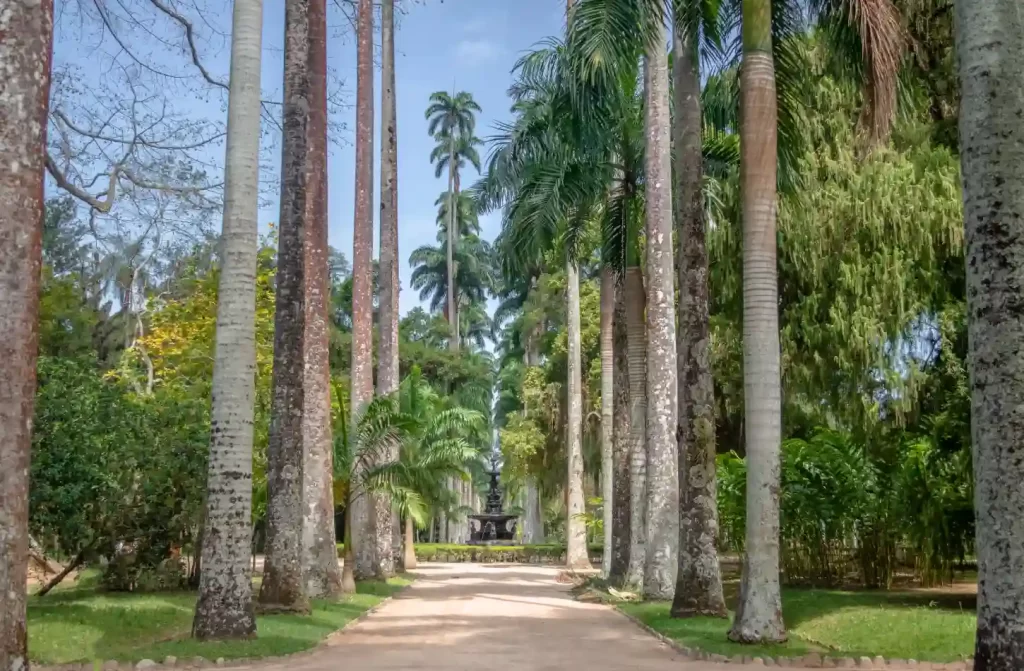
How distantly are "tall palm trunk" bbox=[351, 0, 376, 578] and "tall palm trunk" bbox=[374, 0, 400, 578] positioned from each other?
6.30ft

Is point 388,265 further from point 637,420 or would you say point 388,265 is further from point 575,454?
point 575,454

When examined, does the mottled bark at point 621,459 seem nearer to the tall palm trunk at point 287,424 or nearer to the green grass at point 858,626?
the green grass at point 858,626

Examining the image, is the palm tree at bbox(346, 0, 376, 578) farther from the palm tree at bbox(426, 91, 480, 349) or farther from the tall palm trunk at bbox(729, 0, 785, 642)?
the palm tree at bbox(426, 91, 480, 349)

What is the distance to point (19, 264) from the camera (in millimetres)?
6676

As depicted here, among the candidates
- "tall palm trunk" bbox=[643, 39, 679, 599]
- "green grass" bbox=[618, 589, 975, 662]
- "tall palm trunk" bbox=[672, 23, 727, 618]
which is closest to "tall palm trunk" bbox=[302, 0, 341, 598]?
"green grass" bbox=[618, 589, 975, 662]

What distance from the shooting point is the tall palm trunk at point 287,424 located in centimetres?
1473

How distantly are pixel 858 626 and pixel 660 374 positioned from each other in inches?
228

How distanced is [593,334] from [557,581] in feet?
40.4

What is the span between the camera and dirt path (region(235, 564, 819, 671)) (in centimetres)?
1019

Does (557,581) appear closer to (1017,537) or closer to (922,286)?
(922,286)

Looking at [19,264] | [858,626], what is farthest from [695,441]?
[19,264]

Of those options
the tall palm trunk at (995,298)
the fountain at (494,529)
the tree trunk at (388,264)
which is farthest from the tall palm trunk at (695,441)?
the fountain at (494,529)

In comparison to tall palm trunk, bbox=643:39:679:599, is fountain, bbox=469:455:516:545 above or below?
below

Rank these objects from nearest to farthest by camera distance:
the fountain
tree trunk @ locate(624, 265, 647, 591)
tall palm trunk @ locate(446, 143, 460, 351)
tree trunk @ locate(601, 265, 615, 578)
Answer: tree trunk @ locate(624, 265, 647, 591)
tree trunk @ locate(601, 265, 615, 578)
the fountain
tall palm trunk @ locate(446, 143, 460, 351)
